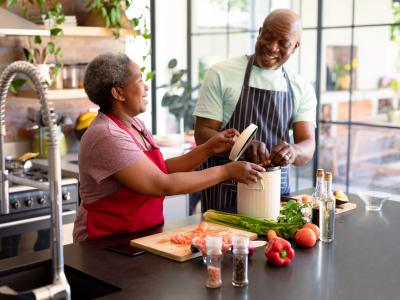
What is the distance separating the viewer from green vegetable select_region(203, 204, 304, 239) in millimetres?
2088

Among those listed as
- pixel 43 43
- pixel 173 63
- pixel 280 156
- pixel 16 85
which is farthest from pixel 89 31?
pixel 280 156

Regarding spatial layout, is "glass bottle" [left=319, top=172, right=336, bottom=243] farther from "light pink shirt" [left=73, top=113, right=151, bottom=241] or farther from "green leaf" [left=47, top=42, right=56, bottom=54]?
"green leaf" [left=47, top=42, right=56, bottom=54]

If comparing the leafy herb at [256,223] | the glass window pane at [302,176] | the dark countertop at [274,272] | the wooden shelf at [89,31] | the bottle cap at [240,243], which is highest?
the wooden shelf at [89,31]

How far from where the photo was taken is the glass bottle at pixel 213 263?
1.62m

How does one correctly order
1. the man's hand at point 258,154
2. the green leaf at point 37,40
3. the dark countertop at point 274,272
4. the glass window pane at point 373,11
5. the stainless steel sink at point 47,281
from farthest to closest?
1. the glass window pane at point 373,11
2. the green leaf at point 37,40
3. the man's hand at point 258,154
4. the stainless steel sink at point 47,281
5. the dark countertop at point 274,272

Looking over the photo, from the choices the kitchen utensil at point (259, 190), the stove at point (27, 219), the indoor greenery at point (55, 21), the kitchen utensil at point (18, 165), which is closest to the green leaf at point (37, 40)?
the indoor greenery at point (55, 21)

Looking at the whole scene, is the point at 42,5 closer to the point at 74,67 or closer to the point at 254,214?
the point at 74,67

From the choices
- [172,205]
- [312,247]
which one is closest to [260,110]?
[312,247]

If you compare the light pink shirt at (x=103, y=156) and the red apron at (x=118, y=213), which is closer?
the light pink shirt at (x=103, y=156)

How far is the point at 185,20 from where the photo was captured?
521 centimetres

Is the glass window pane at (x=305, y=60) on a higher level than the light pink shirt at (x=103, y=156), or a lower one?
higher

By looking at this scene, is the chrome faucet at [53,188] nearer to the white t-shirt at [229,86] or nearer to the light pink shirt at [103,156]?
the light pink shirt at [103,156]

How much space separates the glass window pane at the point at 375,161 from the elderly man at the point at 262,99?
2.39m

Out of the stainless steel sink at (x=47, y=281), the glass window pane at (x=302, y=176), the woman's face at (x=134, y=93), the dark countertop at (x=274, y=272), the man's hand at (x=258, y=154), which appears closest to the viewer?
the dark countertop at (x=274, y=272)
